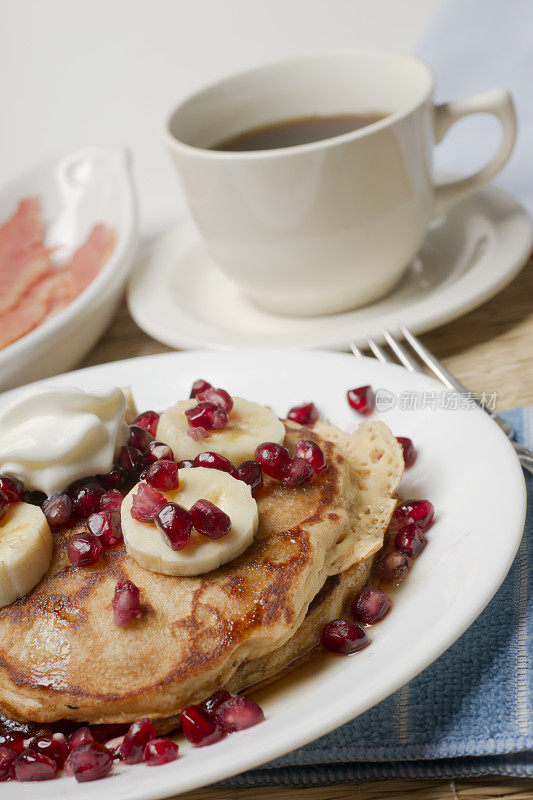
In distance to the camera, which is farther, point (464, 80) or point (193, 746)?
point (464, 80)

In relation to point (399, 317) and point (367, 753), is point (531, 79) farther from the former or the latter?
point (367, 753)

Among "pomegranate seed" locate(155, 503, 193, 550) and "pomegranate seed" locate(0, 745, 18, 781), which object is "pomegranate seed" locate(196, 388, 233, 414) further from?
"pomegranate seed" locate(0, 745, 18, 781)

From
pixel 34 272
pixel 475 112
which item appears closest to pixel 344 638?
pixel 475 112

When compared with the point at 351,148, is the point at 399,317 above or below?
below

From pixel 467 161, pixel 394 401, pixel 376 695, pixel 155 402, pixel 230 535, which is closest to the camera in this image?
pixel 376 695

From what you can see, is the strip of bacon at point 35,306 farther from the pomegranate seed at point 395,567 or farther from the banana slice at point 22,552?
the pomegranate seed at point 395,567

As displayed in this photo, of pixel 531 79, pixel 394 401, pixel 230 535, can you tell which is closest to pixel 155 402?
pixel 394 401

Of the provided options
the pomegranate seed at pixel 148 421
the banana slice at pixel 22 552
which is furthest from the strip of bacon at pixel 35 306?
the banana slice at pixel 22 552
